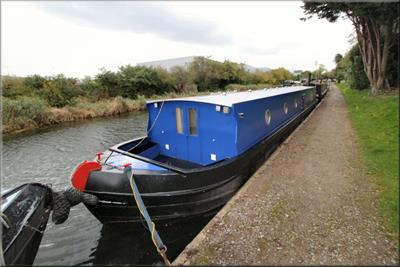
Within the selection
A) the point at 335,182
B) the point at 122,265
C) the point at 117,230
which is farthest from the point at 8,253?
the point at 335,182

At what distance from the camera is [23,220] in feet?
10.4

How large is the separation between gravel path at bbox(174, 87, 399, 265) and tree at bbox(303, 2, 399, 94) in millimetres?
7630

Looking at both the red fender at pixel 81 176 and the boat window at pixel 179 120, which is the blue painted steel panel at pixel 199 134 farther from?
the red fender at pixel 81 176

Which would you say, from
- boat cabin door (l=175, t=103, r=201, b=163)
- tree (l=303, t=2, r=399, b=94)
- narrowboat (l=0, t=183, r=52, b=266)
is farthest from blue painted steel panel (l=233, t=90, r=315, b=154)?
tree (l=303, t=2, r=399, b=94)

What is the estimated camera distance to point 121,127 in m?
13.7

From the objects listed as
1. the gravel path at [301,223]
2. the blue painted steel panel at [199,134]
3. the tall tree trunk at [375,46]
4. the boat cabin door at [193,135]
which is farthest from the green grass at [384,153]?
the tall tree trunk at [375,46]

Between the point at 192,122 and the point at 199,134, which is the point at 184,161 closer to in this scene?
the point at 199,134

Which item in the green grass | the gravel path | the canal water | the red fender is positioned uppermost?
the red fender

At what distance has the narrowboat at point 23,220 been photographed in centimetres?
283

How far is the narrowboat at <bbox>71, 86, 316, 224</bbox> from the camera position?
409 centimetres

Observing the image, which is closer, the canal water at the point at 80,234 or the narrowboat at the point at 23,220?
the narrowboat at the point at 23,220

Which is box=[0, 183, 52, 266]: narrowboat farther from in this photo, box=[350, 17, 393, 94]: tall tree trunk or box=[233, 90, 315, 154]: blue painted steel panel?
box=[350, 17, 393, 94]: tall tree trunk

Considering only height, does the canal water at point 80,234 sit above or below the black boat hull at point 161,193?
below

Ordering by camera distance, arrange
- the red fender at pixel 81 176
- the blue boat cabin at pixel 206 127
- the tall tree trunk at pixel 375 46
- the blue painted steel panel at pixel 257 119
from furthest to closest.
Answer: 1. the tall tree trunk at pixel 375 46
2. the blue painted steel panel at pixel 257 119
3. the blue boat cabin at pixel 206 127
4. the red fender at pixel 81 176
